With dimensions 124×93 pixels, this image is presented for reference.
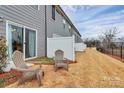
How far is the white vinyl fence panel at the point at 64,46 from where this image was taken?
10602 mm

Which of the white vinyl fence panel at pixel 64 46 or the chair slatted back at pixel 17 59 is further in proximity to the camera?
the white vinyl fence panel at pixel 64 46

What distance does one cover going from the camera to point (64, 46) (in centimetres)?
1091

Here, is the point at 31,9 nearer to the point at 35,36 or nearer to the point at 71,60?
the point at 35,36

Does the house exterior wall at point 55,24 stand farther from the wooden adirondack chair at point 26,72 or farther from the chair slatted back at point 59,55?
the wooden adirondack chair at point 26,72

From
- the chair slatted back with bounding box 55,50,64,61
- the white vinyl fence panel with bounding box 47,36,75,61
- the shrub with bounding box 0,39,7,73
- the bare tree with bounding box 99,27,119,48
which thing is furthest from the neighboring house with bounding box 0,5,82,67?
the bare tree with bounding box 99,27,119,48

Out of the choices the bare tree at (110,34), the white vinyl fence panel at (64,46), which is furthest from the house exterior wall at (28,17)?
the bare tree at (110,34)

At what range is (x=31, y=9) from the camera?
32.4ft

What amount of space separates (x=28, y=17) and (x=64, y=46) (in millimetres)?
3059

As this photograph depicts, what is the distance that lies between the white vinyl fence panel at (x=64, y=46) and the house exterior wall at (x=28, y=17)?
1.95 ft

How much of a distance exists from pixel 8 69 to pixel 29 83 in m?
1.61

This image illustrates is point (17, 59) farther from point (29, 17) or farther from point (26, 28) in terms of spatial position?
point (29, 17)

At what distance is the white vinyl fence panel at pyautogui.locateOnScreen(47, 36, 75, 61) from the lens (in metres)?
10.6

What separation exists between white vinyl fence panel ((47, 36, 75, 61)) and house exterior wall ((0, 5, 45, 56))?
0.59 m

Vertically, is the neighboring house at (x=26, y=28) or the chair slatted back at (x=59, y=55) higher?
the neighboring house at (x=26, y=28)
